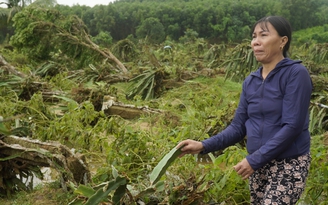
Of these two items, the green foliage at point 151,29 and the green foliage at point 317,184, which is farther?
the green foliage at point 151,29

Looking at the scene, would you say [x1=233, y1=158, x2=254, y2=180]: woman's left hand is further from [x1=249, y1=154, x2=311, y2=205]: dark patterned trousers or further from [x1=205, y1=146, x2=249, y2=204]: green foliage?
[x1=205, y1=146, x2=249, y2=204]: green foliage

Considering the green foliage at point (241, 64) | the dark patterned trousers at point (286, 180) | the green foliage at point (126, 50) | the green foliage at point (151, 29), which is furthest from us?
the green foliage at point (151, 29)

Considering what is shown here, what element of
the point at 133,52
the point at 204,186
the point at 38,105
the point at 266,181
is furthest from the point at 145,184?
the point at 133,52

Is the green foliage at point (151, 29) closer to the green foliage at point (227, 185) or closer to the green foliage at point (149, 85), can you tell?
the green foliage at point (149, 85)

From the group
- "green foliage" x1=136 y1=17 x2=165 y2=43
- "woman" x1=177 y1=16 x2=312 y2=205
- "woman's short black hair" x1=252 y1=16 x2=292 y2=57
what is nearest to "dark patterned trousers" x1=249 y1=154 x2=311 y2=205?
"woman" x1=177 y1=16 x2=312 y2=205

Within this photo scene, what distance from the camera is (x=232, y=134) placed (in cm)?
200

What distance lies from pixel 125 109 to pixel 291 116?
14.7 feet

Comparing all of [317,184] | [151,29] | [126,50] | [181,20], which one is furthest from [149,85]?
[181,20]

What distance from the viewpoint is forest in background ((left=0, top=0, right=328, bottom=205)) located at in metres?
2.69

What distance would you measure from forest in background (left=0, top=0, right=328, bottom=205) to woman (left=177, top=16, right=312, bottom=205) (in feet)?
1.68

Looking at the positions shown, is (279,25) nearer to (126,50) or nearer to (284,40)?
(284,40)

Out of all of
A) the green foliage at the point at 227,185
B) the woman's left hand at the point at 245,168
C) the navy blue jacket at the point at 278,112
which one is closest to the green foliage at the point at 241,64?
the green foliage at the point at 227,185

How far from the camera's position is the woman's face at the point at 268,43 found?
5.86 feet

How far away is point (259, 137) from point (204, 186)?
2.47 feet
